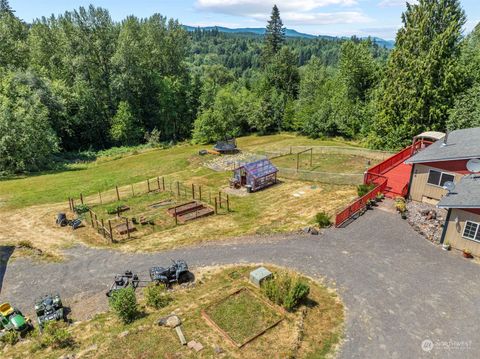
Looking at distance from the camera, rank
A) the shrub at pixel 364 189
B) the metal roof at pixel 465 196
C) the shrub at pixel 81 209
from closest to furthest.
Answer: the metal roof at pixel 465 196 → the shrub at pixel 364 189 → the shrub at pixel 81 209

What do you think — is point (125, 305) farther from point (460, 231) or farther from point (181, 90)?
point (181, 90)

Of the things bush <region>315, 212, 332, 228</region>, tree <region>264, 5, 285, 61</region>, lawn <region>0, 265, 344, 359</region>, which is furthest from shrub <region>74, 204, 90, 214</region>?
tree <region>264, 5, 285, 61</region>

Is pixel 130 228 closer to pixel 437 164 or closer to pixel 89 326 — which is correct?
pixel 89 326

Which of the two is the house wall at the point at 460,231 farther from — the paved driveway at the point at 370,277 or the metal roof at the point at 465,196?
the paved driveway at the point at 370,277

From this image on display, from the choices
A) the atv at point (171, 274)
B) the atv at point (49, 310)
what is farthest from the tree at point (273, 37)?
the atv at point (49, 310)

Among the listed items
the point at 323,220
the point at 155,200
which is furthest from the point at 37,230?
the point at 323,220

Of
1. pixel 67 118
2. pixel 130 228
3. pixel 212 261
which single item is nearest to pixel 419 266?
pixel 212 261
